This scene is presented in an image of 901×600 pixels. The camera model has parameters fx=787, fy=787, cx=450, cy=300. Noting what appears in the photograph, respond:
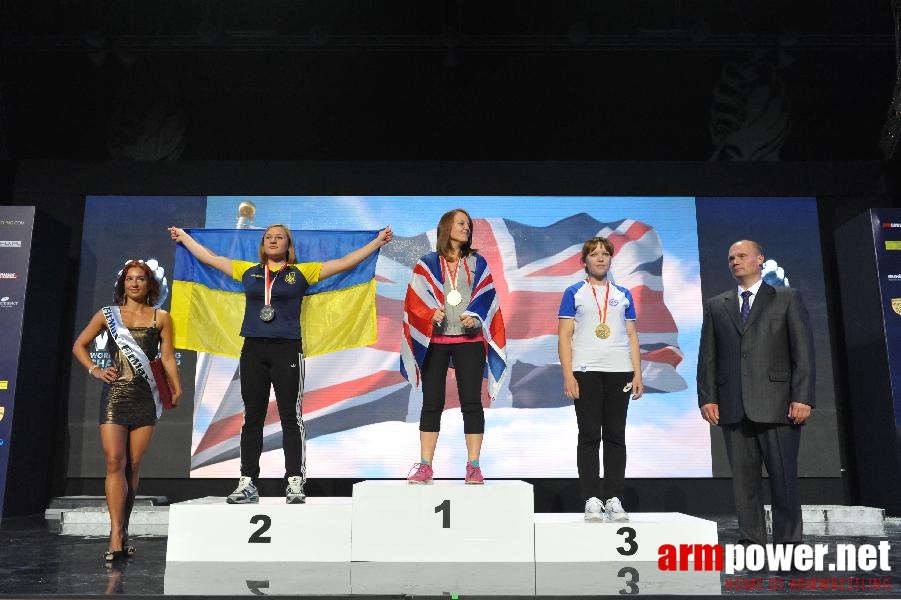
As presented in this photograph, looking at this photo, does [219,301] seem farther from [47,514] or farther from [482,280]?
[47,514]

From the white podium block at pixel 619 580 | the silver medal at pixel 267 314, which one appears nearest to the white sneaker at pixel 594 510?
the white podium block at pixel 619 580

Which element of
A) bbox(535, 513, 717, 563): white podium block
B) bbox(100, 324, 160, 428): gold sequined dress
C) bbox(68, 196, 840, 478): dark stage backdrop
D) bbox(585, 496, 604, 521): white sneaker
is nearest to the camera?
bbox(535, 513, 717, 563): white podium block

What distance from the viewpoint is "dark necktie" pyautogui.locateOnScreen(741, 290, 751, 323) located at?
364cm

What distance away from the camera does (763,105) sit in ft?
21.1

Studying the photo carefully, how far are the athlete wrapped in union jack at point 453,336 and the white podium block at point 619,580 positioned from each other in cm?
59

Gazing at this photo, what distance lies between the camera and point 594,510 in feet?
11.3

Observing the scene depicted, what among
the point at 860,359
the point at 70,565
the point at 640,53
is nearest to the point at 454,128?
the point at 640,53

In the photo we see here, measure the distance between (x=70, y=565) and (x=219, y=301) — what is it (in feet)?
5.07

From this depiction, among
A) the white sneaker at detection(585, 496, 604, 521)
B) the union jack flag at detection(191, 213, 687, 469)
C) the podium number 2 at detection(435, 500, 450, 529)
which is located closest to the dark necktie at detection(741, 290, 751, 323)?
the white sneaker at detection(585, 496, 604, 521)

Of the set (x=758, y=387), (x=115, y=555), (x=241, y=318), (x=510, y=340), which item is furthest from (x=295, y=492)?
(x=510, y=340)

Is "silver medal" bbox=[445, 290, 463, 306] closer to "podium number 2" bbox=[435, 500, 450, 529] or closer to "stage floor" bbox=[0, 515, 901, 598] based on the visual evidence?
"podium number 2" bbox=[435, 500, 450, 529]

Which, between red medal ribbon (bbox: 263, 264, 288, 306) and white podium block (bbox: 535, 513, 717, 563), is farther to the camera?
red medal ribbon (bbox: 263, 264, 288, 306)

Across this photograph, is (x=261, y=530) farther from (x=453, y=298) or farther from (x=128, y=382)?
(x=453, y=298)

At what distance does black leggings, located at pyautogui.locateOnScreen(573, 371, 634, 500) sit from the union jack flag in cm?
245
